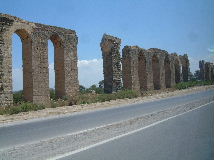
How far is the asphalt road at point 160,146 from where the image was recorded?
690cm

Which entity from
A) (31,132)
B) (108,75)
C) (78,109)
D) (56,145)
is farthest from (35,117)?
(108,75)

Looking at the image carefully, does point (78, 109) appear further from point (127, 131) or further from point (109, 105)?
point (127, 131)

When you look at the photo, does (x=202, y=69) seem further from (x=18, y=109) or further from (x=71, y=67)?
(x=18, y=109)

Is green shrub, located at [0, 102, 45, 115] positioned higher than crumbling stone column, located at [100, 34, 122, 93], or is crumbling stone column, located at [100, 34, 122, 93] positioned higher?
crumbling stone column, located at [100, 34, 122, 93]

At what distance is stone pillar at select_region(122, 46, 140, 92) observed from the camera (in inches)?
1501

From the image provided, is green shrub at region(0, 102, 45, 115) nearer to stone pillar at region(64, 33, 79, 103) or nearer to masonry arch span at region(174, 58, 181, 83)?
stone pillar at region(64, 33, 79, 103)

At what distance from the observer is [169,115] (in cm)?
1534

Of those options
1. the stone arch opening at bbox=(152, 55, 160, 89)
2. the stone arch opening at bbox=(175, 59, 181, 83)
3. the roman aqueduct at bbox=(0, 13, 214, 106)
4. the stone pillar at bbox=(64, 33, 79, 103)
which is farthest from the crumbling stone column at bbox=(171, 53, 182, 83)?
the stone pillar at bbox=(64, 33, 79, 103)

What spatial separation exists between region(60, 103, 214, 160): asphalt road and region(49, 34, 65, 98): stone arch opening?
1774 centimetres

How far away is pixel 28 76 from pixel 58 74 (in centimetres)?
370

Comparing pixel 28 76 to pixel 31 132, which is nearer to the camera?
pixel 31 132

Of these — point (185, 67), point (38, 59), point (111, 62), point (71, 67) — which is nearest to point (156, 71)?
point (111, 62)

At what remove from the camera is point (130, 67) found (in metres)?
38.2

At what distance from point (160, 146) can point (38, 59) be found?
18.6 metres
